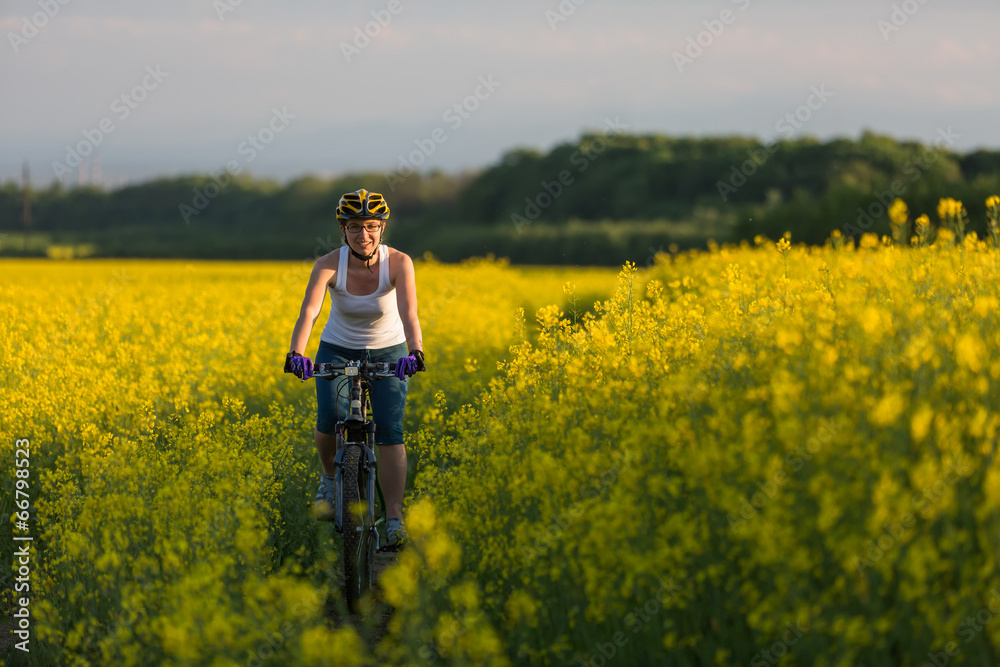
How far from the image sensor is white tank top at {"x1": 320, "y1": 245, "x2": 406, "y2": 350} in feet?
17.2

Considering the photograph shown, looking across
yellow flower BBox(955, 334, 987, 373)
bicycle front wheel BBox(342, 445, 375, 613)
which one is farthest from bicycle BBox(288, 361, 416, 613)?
yellow flower BBox(955, 334, 987, 373)

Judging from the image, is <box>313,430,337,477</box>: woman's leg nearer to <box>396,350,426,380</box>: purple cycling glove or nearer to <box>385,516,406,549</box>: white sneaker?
<box>385,516,406,549</box>: white sneaker

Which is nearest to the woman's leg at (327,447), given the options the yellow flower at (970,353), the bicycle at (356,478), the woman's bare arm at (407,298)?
the bicycle at (356,478)

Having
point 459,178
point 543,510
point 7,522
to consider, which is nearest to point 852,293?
A: point 543,510

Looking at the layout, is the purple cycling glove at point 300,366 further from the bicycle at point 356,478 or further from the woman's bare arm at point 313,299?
the woman's bare arm at point 313,299

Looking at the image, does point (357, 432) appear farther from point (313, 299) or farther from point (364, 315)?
point (313, 299)

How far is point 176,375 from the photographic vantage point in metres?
8.27

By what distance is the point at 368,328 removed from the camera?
5.32m

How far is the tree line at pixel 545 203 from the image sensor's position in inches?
1740

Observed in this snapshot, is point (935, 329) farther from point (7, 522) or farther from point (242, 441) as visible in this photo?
point (7, 522)

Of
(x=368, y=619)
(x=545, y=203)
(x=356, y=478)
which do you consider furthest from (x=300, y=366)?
(x=545, y=203)

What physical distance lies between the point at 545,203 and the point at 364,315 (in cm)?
6069

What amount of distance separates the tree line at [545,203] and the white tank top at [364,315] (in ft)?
88.0

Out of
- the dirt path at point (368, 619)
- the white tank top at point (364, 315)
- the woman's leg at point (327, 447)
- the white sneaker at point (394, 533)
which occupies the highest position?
the white tank top at point (364, 315)
